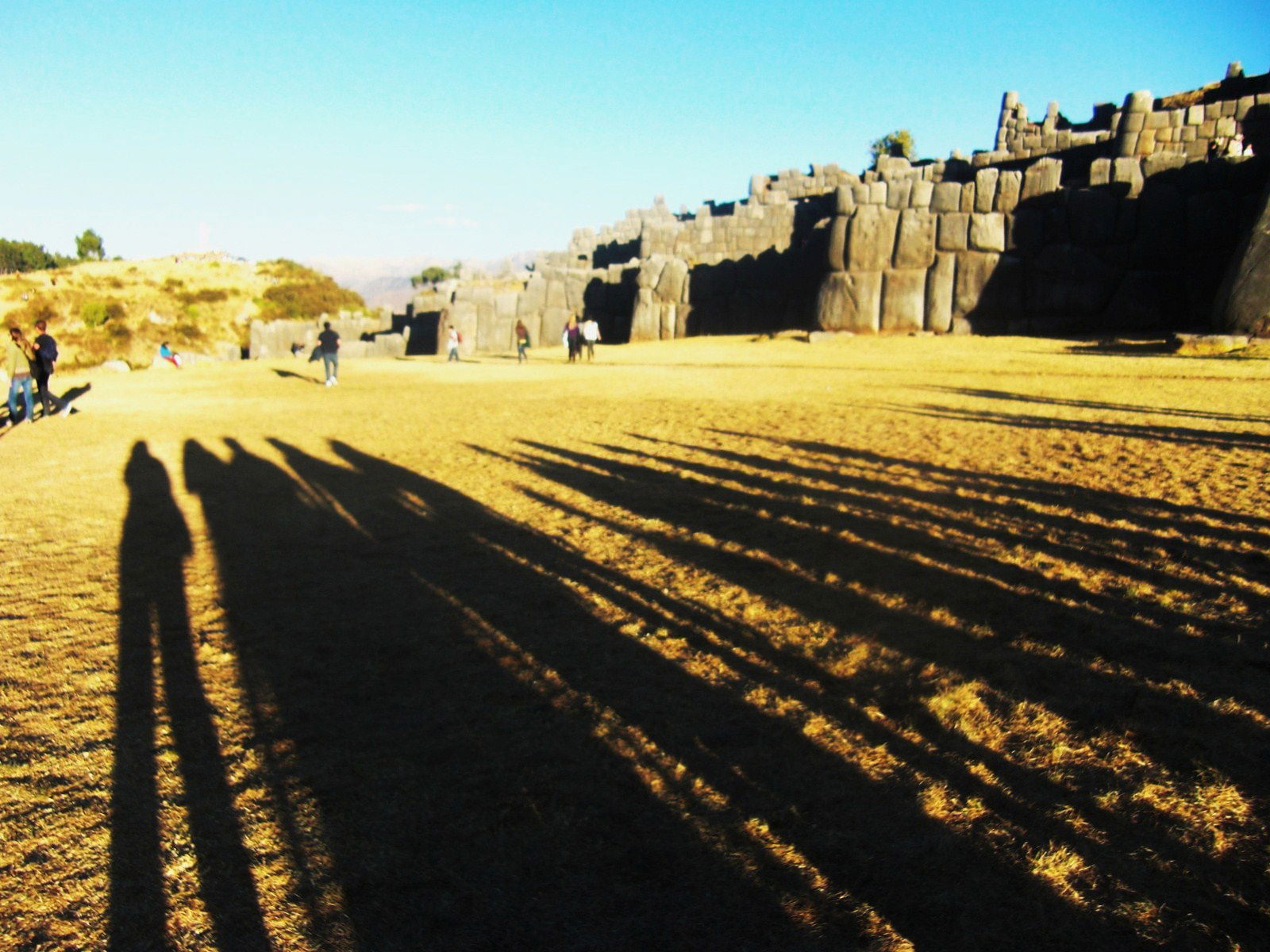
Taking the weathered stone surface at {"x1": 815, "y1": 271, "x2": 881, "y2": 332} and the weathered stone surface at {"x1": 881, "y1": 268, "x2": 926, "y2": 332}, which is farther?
the weathered stone surface at {"x1": 815, "y1": 271, "x2": 881, "y2": 332}

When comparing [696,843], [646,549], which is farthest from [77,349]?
[696,843]

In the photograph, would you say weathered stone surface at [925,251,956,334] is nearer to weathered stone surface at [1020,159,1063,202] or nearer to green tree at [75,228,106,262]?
weathered stone surface at [1020,159,1063,202]

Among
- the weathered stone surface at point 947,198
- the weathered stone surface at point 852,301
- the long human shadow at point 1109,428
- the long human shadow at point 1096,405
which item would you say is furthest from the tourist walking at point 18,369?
the weathered stone surface at point 947,198

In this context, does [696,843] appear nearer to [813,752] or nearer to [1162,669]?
[813,752]

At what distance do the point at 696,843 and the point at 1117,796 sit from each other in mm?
1552

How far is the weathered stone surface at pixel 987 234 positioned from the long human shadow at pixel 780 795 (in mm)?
21583

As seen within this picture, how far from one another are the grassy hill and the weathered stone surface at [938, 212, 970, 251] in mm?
39801

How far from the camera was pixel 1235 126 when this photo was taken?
27094 millimetres

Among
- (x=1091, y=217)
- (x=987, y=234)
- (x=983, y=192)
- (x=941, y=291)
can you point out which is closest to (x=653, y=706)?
(x=941, y=291)

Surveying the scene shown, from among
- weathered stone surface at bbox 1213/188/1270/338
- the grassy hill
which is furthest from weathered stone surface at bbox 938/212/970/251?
the grassy hill

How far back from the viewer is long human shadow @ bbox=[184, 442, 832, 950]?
8.94 feet

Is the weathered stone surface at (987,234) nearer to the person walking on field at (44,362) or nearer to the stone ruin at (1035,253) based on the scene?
the stone ruin at (1035,253)

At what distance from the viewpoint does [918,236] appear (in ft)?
79.4

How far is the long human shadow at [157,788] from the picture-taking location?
9.00ft
